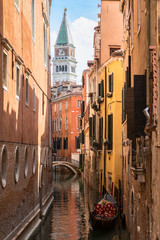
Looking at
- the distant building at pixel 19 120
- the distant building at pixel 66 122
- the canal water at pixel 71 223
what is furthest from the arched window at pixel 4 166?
the distant building at pixel 66 122

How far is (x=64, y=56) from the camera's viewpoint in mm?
147750

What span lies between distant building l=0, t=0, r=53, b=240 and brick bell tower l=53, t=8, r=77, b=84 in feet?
406

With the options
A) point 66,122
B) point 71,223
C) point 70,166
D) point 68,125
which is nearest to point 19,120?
point 71,223

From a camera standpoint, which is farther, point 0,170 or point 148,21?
point 0,170

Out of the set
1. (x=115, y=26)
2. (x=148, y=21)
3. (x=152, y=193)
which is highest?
(x=115, y=26)

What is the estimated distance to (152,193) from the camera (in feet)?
34.4

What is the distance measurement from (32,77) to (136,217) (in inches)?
318

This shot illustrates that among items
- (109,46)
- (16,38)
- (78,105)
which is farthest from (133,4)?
(78,105)

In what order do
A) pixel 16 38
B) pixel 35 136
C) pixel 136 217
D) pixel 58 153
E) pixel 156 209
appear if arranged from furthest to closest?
pixel 58 153, pixel 35 136, pixel 16 38, pixel 136 217, pixel 156 209

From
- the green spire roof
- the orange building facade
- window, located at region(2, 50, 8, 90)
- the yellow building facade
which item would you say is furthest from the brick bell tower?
window, located at region(2, 50, 8, 90)

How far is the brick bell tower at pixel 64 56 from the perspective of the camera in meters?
146

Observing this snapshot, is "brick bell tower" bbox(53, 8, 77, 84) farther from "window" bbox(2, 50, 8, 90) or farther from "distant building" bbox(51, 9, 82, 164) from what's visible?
"window" bbox(2, 50, 8, 90)

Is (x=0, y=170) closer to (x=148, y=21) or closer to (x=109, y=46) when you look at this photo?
(x=148, y=21)

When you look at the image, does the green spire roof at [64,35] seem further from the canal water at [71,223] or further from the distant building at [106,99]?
the canal water at [71,223]
